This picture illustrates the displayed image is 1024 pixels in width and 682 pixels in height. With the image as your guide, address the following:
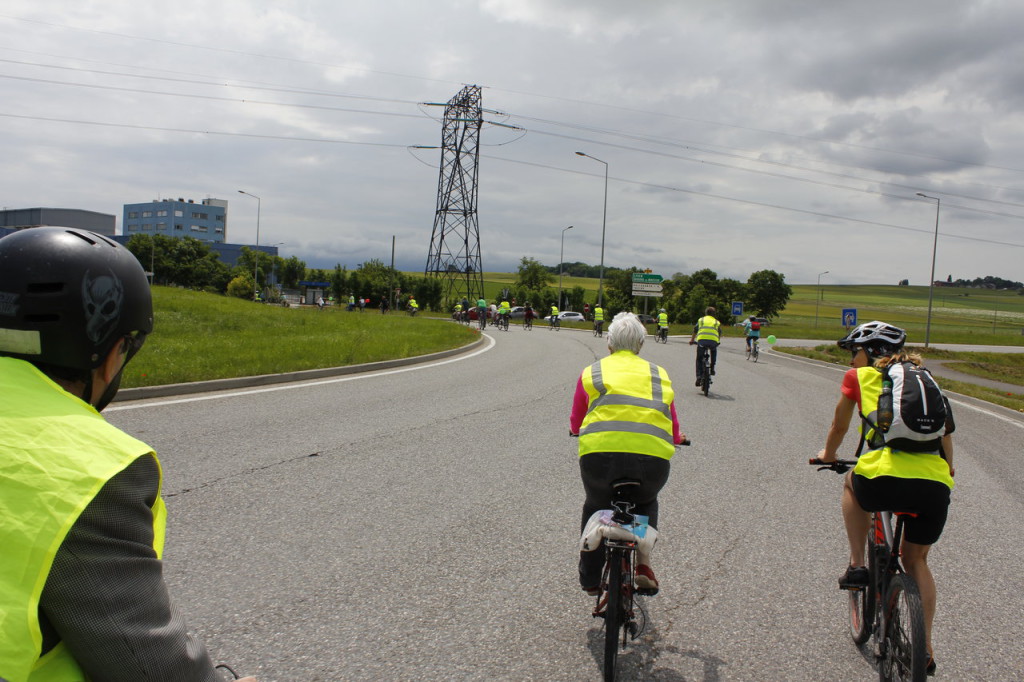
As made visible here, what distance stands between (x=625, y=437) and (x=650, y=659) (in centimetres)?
110

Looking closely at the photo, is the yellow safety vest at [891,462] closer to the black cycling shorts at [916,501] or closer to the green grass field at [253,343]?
the black cycling shorts at [916,501]

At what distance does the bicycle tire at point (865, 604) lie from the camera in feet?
11.7

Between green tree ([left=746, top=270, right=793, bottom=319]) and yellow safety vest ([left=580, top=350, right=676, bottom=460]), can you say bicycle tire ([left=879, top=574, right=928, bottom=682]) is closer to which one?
yellow safety vest ([left=580, top=350, right=676, bottom=460])

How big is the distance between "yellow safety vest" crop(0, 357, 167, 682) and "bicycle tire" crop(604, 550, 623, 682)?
238 centimetres

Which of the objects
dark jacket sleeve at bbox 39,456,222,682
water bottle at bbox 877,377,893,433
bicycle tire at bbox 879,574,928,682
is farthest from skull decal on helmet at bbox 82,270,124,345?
bicycle tire at bbox 879,574,928,682

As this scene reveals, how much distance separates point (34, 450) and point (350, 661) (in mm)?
2468

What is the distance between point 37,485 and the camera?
3.84 feet

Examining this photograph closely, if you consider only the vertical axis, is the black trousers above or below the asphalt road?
above

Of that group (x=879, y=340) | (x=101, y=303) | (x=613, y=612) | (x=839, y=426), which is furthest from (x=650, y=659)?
(x=101, y=303)

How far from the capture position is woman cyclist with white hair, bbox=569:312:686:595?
3.54 meters

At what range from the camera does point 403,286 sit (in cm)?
9869

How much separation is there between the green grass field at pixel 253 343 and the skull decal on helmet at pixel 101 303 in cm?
1041

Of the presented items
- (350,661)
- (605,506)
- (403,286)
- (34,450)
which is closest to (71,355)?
(34,450)

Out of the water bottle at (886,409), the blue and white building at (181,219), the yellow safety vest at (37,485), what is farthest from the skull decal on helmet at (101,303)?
the blue and white building at (181,219)
